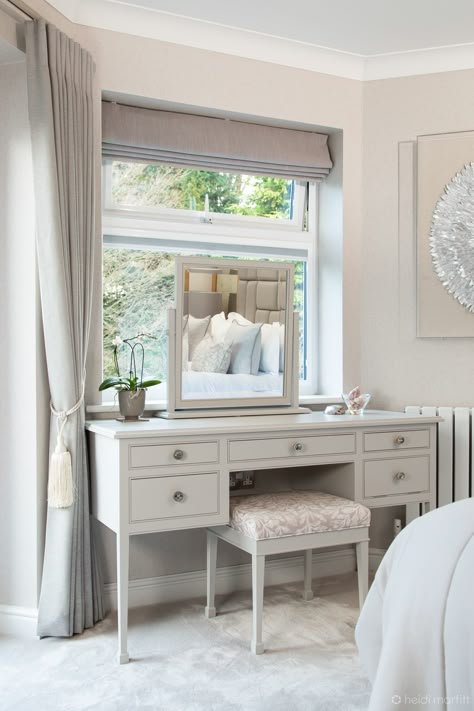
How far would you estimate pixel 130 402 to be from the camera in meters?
2.80

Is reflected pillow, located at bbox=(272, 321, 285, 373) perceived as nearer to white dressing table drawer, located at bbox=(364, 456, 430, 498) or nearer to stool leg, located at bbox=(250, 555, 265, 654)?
white dressing table drawer, located at bbox=(364, 456, 430, 498)

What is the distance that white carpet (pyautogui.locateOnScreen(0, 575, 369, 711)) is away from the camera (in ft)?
7.08

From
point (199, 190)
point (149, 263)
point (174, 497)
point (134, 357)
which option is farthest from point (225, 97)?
point (174, 497)

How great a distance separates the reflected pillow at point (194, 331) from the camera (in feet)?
9.76

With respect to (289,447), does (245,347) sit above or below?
above

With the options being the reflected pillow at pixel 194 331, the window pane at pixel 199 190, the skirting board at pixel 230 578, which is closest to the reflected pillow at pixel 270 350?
the reflected pillow at pixel 194 331

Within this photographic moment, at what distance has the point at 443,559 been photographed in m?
1.52

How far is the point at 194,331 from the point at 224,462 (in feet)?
2.05

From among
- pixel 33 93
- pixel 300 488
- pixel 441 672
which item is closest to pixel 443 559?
pixel 441 672

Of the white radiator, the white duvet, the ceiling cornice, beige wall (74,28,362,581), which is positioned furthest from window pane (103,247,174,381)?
the white duvet

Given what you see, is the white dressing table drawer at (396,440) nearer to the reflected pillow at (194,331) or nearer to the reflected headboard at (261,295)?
the reflected headboard at (261,295)

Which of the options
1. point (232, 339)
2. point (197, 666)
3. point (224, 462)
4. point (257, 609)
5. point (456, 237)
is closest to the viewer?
point (197, 666)

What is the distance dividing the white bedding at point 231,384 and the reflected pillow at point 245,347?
1.2 inches

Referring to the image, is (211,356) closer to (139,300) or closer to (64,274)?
(139,300)
